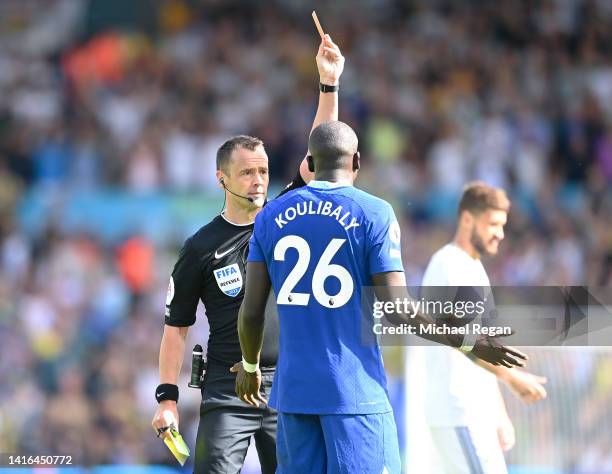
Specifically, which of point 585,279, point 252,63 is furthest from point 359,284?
point 252,63

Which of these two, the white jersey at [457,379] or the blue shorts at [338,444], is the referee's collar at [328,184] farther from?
the white jersey at [457,379]

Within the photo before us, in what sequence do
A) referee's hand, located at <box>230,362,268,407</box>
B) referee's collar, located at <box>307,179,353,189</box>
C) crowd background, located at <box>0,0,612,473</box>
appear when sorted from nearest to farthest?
referee's collar, located at <box>307,179,353,189</box> → referee's hand, located at <box>230,362,268,407</box> → crowd background, located at <box>0,0,612,473</box>

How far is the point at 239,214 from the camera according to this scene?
20.7 feet

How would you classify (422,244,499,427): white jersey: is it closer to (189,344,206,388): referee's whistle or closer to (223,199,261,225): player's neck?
(223,199,261,225): player's neck

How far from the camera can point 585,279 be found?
1317cm

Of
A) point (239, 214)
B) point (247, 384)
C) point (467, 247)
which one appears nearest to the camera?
point (247, 384)

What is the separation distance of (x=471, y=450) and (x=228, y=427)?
151cm

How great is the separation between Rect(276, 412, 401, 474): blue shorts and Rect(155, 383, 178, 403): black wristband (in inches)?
43.8

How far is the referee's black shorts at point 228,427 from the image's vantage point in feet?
19.3

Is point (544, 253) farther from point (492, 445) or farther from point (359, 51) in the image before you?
point (492, 445)

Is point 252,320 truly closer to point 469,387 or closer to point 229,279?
point 229,279

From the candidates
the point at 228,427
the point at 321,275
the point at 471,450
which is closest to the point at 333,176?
the point at 321,275

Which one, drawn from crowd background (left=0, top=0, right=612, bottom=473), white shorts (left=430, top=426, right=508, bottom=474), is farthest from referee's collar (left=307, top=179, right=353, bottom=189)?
crowd background (left=0, top=0, right=612, bottom=473)

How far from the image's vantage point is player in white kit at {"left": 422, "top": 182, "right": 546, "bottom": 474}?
6.62 meters
